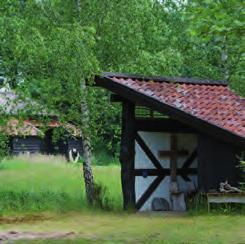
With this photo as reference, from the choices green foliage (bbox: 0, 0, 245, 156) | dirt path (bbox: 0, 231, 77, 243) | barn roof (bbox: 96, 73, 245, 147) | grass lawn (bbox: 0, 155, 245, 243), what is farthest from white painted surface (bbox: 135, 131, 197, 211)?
dirt path (bbox: 0, 231, 77, 243)

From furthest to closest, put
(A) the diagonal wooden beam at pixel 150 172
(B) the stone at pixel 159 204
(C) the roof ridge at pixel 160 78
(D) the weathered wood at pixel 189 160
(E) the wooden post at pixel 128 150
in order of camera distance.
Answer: (D) the weathered wood at pixel 189 160 < (A) the diagonal wooden beam at pixel 150 172 < (B) the stone at pixel 159 204 < (E) the wooden post at pixel 128 150 < (C) the roof ridge at pixel 160 78

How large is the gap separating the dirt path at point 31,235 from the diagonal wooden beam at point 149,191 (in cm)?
454

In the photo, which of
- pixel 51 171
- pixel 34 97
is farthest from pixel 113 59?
pixel 51 171

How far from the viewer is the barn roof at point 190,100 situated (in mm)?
13867

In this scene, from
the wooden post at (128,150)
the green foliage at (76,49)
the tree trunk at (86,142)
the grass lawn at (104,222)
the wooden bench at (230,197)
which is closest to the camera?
the grass lawn at (104,222)

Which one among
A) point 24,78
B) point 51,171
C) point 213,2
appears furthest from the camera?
point 51,171

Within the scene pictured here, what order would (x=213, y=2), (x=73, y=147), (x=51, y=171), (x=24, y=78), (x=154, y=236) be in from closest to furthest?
(x=213, y=2)
(x=154, y=236)
(x=24, y=78)
(x=51, y=171)
(x=73, y=147)

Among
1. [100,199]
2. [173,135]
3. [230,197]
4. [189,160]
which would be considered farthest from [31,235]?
[189,160]

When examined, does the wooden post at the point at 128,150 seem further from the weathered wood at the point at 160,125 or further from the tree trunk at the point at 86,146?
the tree trunk at the point at 86,146

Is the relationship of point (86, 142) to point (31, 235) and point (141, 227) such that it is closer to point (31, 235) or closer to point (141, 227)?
point (141, 227)

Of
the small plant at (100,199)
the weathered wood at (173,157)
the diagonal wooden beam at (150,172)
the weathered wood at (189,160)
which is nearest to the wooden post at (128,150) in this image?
the diagonal wooden beam at (150,172)

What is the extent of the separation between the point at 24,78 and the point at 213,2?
8.79 metres

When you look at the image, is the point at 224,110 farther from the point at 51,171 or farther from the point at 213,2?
the point at 51,171

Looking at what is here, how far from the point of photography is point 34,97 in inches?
663
